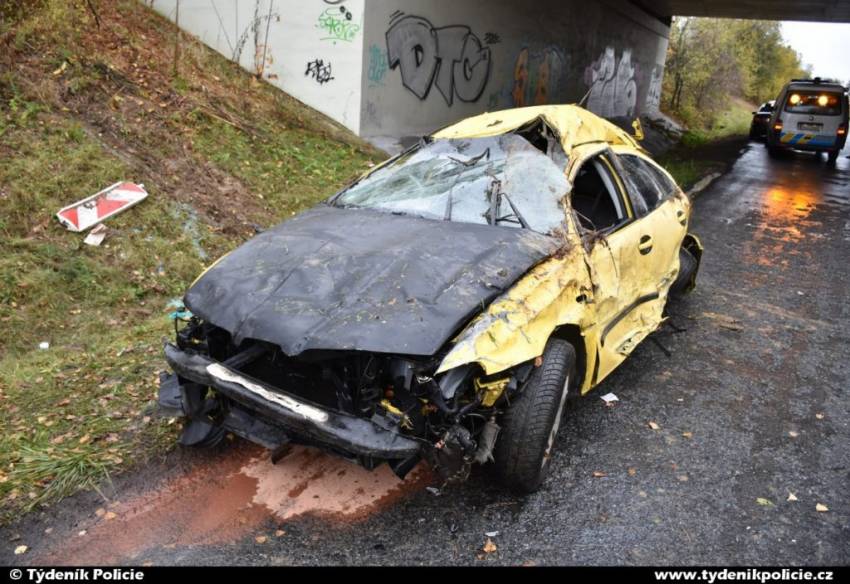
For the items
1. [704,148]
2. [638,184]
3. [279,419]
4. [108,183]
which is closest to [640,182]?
[638,184]

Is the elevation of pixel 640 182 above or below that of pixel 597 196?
above

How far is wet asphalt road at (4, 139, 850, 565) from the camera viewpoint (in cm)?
295

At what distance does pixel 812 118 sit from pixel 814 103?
0.44 metres

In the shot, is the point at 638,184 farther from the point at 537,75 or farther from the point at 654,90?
the point at 654,90

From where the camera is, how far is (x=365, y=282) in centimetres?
322

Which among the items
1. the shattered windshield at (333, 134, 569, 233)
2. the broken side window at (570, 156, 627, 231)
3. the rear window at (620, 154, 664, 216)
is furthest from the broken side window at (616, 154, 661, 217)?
the shattered windshield at (333, 134, 569, 233)

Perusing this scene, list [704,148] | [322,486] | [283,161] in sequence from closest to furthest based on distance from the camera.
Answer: [322,486]
[283,161]
[704,148]

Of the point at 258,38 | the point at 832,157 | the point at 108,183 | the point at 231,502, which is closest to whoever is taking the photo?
the point at 231,502

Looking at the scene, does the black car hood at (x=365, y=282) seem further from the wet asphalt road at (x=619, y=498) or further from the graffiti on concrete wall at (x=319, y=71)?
the graffiti on concrete wall at (x=319, y=71)

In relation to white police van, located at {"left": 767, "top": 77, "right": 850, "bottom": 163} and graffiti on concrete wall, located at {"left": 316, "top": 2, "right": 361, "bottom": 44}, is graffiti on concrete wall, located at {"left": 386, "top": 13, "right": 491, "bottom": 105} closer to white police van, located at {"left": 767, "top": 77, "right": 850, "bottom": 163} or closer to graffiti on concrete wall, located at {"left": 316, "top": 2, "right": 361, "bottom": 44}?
graffiti on concrete wall, located at {"left": 316, "top": 2, "right": 361, "bottom": 44}

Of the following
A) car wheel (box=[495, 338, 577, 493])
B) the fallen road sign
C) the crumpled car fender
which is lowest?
car wheel (box=[495, 338, 577, 493])

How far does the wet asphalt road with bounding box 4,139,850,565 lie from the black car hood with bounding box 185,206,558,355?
92 cm

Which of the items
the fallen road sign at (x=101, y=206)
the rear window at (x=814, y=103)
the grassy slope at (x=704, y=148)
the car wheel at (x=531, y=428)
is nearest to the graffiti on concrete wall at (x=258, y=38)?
the fallen road sign at (x=101, y=206)

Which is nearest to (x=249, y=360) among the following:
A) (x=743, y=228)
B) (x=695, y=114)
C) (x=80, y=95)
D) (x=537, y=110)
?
(x=537, y=110)
